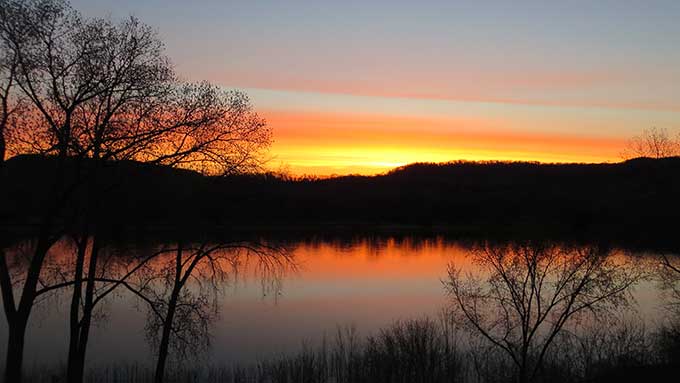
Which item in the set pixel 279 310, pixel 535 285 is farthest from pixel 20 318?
pixel 279 310

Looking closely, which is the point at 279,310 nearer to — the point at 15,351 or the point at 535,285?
the point at 535,285

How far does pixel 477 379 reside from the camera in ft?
70.9

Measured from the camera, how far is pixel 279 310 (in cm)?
3444

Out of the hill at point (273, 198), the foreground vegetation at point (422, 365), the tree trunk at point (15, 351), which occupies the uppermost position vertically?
the hill at point (273, 198)

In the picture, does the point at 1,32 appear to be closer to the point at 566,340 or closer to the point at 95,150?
the point at 95,150

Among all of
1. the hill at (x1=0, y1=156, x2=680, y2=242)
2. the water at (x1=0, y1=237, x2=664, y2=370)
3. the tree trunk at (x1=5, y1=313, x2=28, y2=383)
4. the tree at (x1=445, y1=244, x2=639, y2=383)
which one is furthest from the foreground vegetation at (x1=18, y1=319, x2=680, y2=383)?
the hill at (x1=0, y1=156, x2=680, y2=242)

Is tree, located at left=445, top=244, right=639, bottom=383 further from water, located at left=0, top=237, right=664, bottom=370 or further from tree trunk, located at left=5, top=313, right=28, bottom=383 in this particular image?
tree trunk, located at left=5, top=313, right=28, bottom=383

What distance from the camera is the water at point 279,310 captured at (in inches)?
1006

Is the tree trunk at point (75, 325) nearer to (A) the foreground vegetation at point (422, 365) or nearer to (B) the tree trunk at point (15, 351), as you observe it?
(A) the foreground vegetation at point (422, 365)

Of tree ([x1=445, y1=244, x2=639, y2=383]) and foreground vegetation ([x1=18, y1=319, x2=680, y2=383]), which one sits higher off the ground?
tree ([x1=445, y1=244, x2=639, y2=383])

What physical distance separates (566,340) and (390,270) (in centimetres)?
2890

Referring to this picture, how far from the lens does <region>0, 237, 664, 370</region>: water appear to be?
25.6 m

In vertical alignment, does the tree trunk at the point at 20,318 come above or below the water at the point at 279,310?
above

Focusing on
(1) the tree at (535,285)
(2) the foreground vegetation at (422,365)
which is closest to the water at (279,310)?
(2) the foreground vegetation at (422,365)
